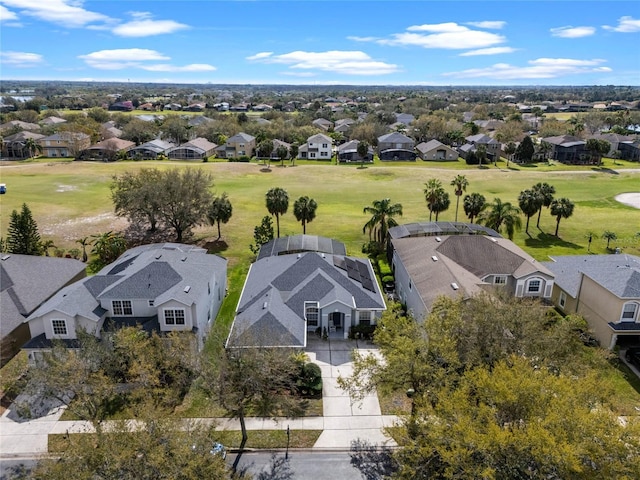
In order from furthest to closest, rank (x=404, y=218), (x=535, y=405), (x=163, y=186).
Result: 1. (x=404, y=218)
2. (x=163, y=186)
3. (x=535, y=405)

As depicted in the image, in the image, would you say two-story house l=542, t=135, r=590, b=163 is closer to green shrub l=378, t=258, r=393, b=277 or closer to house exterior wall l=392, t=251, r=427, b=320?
green shrub l=378, t=258, r=393, b=277

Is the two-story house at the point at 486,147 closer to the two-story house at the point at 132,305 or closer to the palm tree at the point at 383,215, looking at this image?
the palm tree at the point at 383,215

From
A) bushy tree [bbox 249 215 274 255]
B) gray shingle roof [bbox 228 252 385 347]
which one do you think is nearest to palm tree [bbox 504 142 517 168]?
bushy tree [bbox 249 215 274 255]

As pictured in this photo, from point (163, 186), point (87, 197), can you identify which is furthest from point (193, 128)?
point (163, 186)

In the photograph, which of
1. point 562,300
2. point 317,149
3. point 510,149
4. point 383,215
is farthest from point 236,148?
point 562,300

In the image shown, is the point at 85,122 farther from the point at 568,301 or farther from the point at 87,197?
the point at 568,301

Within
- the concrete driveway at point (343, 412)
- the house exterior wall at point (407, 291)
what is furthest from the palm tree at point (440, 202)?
the concrete driveway at point (343, 412)
